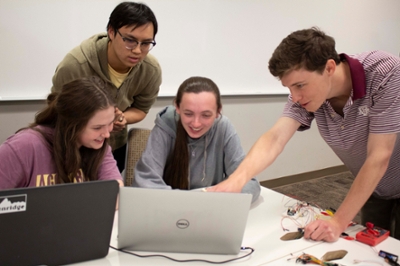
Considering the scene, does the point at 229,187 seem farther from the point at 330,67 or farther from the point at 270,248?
the point at 330,67

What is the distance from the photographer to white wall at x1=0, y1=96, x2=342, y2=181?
2217 millimetres

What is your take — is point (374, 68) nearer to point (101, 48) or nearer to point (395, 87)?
point (395, 87)

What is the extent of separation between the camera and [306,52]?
1.19m

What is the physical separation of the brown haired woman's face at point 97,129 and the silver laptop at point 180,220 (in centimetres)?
47

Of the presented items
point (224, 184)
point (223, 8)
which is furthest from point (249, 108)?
point (224, 184)

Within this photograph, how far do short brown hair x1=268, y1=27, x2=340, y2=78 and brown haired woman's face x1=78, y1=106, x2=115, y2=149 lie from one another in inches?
26.7

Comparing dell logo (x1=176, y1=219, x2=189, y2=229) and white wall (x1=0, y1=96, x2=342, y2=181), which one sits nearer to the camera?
dell logo (x1=176, y1=219, x2=189, y2=229)

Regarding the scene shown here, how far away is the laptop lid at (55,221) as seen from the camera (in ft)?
2.82

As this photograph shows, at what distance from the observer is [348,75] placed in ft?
4.38

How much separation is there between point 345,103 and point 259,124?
2004 millimetres

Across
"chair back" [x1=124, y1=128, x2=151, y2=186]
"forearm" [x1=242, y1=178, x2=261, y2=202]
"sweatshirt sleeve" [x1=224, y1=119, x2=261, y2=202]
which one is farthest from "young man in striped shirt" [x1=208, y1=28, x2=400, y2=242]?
"chair back" [x1=124, y1=128, x2=151, y2=186]

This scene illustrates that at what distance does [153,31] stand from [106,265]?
1.07 metres

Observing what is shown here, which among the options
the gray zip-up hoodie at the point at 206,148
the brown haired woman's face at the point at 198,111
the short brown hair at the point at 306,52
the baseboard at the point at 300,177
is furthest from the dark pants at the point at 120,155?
the baseboard at the point at 300,177

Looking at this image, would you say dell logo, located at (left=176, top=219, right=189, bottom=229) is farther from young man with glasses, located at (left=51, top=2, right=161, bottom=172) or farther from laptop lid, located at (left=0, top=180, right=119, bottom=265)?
young man with glasses, located at (left=51, top=2, right=161, bottom=172)
